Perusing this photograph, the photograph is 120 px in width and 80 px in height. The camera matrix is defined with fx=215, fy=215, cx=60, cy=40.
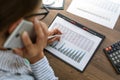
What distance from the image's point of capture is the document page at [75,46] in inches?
35.2

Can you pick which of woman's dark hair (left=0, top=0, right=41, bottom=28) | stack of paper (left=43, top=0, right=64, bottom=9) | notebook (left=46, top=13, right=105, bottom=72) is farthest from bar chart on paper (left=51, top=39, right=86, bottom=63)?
woman's dark hair (left=0, top=0, right=41, bottom=28)

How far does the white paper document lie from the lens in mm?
1000

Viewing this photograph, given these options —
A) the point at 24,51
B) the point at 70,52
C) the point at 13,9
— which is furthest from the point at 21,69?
the point at 13,9

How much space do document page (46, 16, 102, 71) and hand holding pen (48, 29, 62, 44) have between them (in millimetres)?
17

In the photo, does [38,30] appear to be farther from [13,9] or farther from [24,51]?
[13,9]

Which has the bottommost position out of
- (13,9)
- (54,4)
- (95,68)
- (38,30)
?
(95,68)

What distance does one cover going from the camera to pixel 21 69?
81cm

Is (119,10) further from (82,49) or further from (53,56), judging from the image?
(53,56)

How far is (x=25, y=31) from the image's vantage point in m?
0.65

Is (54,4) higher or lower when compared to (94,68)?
higher

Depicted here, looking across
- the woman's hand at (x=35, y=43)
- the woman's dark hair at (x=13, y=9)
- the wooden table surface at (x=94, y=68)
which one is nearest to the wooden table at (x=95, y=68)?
the wooden table surface at (x=94, y=68)

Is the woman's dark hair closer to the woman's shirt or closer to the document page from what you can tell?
the woman's shirt

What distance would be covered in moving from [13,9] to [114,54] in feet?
1.78

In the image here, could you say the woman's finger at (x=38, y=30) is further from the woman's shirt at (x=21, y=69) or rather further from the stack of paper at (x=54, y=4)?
the stack of paper at (x=54, y=4)
